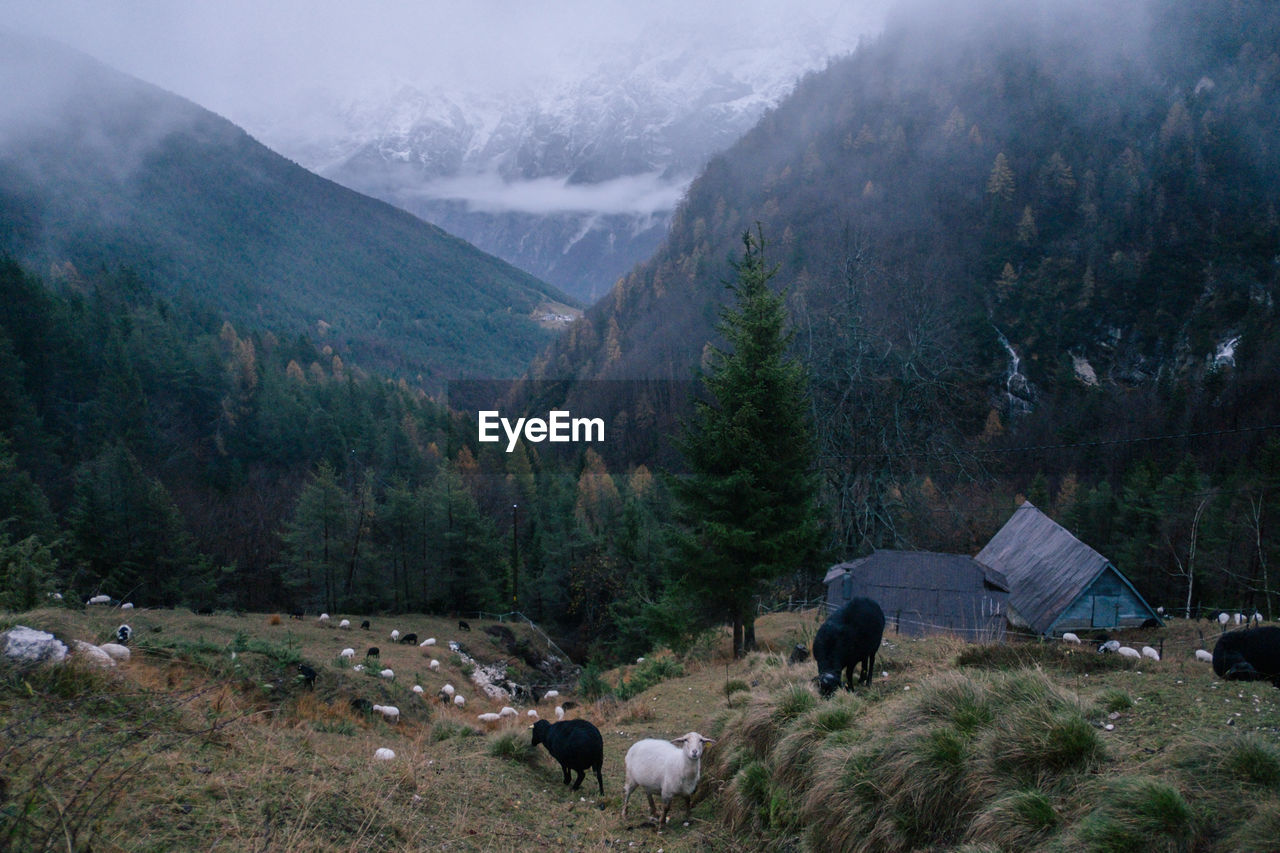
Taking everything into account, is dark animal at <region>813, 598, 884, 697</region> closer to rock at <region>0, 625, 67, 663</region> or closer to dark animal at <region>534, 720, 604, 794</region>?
dark animal at <region>534, 720, 604, 794</region>

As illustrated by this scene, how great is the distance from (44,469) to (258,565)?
19892mm

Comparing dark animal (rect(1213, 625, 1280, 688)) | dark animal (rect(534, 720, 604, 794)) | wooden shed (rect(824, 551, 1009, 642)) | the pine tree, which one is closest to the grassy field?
dark animal (rect(534, 720, 604, 794))

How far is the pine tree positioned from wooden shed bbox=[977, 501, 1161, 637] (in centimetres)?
804

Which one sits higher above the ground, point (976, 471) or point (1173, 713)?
A: point (976, 471)

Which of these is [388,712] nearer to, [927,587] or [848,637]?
[848,637]

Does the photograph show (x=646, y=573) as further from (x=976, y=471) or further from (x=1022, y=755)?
(x=1022, y=755)

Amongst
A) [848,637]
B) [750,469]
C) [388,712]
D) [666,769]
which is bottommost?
[388,712]

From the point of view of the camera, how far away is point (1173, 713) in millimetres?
6016

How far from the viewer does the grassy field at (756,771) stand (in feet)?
13.9

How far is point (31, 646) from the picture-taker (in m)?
7.16

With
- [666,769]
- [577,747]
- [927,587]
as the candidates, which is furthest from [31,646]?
[927,587]

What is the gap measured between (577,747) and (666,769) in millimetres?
1586

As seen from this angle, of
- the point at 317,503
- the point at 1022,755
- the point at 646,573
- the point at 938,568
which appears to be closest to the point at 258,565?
the point at 317,503

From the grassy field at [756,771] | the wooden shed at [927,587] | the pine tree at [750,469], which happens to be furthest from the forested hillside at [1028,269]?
the grassy field at [756,771]
